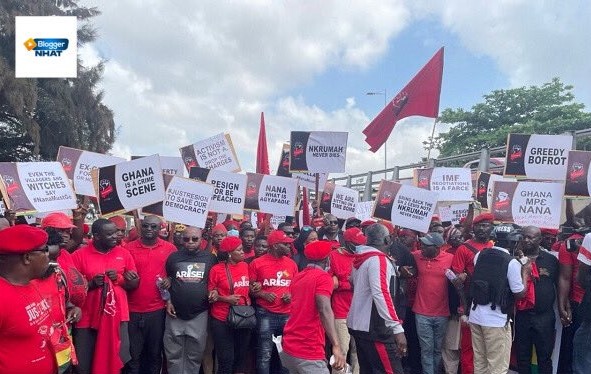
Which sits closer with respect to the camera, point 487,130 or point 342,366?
point 342,366

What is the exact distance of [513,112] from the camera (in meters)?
31.5

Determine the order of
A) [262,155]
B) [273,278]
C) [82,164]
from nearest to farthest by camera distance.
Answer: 1. [273,278]
2. [82,164]
3. [262,155]

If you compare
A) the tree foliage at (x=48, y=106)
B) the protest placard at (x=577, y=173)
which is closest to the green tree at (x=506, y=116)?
the tree foliage at (x=48, y=106)

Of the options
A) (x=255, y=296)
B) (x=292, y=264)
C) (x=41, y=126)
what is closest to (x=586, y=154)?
(x=292, y=264)

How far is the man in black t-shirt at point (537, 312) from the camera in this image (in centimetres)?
593

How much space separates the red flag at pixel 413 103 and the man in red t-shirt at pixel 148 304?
5.61 metres

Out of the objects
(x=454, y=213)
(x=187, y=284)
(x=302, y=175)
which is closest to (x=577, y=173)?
(x=454, y=213)

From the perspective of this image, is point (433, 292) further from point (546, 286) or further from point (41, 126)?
point (41, 126)

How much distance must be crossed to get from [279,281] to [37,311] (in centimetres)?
326

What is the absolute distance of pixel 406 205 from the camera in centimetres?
829

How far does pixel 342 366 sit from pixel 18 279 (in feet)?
8.71

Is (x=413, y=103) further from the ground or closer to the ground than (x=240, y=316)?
further from the ground

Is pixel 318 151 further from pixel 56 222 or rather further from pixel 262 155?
pixel 56 222

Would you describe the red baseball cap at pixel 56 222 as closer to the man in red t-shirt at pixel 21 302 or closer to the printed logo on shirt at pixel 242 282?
the printed logo on shirt at pixel 242 282
